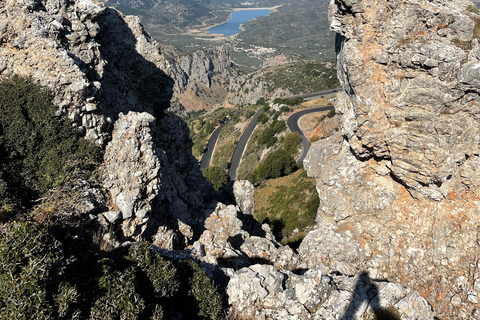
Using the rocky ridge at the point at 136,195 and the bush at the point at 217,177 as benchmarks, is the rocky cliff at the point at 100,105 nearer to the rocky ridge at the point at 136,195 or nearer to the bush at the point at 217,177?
the rocky ridge at the point at 136,195

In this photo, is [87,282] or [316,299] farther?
[316,299]

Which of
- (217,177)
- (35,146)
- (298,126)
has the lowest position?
(217,177)

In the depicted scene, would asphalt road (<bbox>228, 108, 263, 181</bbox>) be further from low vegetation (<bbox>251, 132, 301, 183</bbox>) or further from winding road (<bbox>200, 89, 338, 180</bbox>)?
low vegetation (<bbox>251, 132, 301, 183</bbox>)

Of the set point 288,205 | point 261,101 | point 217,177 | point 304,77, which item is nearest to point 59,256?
point 288,205

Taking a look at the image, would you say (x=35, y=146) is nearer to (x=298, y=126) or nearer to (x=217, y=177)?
(x=217, y=177)

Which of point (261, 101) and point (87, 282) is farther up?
point (87, 282)

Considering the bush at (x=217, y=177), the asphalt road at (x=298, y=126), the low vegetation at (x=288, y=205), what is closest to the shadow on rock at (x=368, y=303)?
the low vegetation at (x=288, y=205)

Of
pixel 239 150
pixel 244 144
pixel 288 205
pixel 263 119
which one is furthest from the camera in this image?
pixel 263 119
